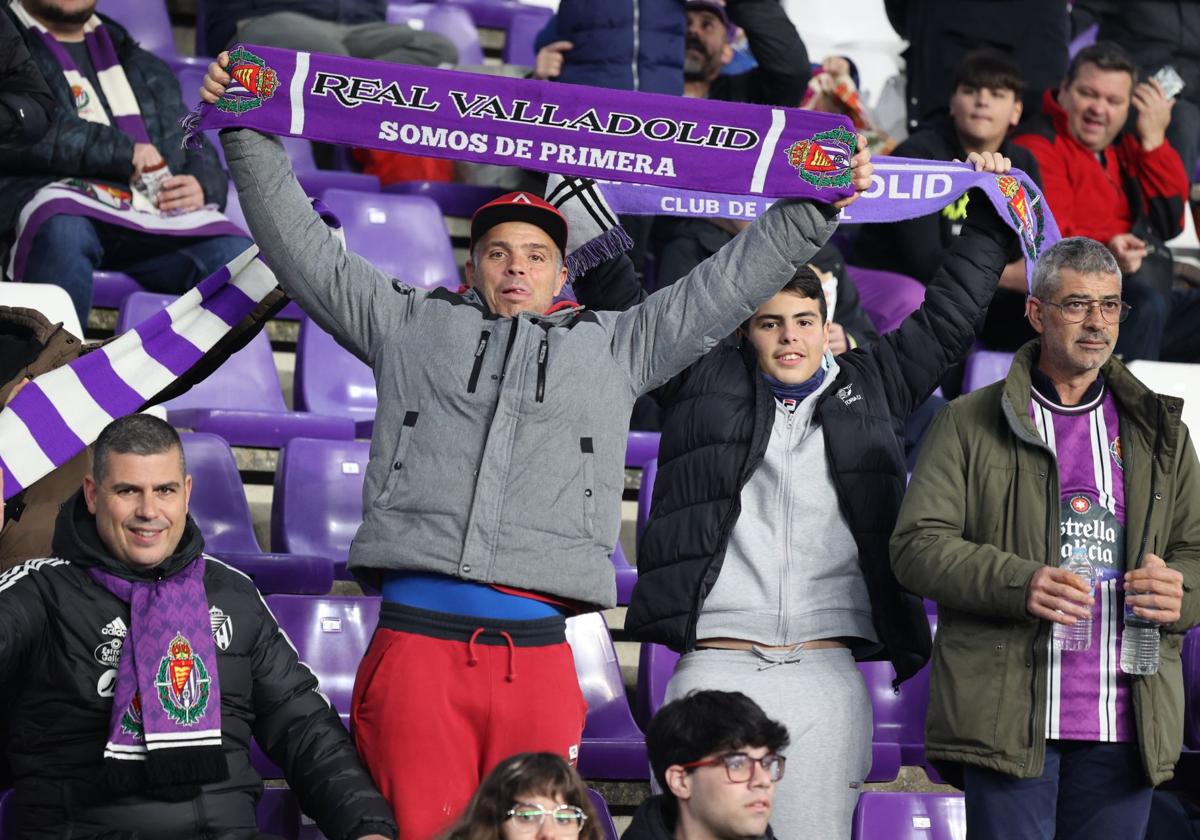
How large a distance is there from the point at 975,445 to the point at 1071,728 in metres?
0.59

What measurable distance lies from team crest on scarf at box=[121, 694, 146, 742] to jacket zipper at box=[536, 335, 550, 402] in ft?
3.01

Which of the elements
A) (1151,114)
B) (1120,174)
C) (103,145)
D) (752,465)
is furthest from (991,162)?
(1151,114)

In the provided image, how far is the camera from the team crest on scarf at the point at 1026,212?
13.8ft

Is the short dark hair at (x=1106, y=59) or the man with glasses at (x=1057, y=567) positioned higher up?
the short dark hair at (x=1106, y=59)

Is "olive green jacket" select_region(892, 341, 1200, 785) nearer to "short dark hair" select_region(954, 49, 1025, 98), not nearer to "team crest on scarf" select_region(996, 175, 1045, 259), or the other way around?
"team crest on scarf" select_region(996, 175, 1045, 259)

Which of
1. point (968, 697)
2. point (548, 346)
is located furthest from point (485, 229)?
point (968, 697)

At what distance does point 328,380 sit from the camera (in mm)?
5844

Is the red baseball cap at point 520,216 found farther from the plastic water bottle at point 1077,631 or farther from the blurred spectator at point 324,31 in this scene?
the blurred spectator at point 324,31

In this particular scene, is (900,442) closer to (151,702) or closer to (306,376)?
(151,702)

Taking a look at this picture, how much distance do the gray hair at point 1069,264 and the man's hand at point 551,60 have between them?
9.88ft

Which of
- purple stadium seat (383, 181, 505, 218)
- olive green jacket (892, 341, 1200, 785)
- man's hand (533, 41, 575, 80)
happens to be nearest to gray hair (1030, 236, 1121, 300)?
olive green jacket (892, 341, 1200, 785)

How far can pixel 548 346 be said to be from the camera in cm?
350

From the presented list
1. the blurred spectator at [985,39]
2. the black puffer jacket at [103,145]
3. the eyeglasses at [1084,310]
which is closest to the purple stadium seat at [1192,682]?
the eyeglasses at [1084,310]

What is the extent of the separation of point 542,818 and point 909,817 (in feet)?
3.81
